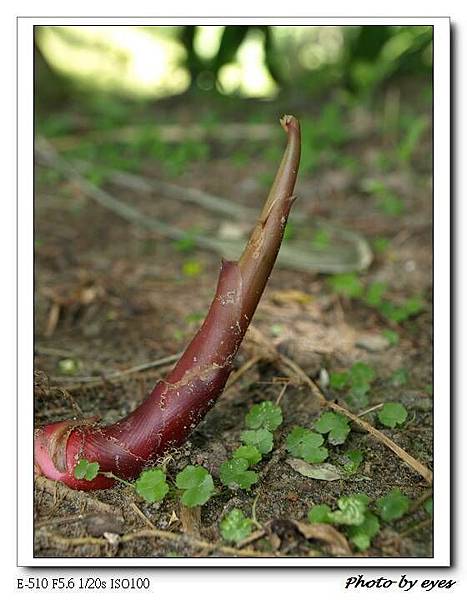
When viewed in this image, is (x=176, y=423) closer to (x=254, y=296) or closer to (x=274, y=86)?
(x=254, y=296)

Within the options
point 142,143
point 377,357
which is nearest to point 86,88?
point 142,143

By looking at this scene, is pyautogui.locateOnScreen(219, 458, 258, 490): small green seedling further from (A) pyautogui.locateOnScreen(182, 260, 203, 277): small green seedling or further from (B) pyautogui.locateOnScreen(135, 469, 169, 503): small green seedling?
(A) pyautogui.locateOnScreen(182, 260, 203, 277): small green seedling

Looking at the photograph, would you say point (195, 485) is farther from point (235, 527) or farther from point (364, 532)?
point (364, 532)

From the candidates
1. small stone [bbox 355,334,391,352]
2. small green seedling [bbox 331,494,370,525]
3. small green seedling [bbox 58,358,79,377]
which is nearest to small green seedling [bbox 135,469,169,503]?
small green seedling [bbox 331,494,370,525]

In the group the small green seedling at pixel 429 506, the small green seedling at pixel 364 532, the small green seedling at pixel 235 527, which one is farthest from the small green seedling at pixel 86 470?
the small green seedling at pixel 429 506

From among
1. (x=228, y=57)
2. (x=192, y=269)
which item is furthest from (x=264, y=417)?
(x=228, y=57)

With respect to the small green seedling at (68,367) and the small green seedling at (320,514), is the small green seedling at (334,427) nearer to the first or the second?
the small green seedling at (320,514)
